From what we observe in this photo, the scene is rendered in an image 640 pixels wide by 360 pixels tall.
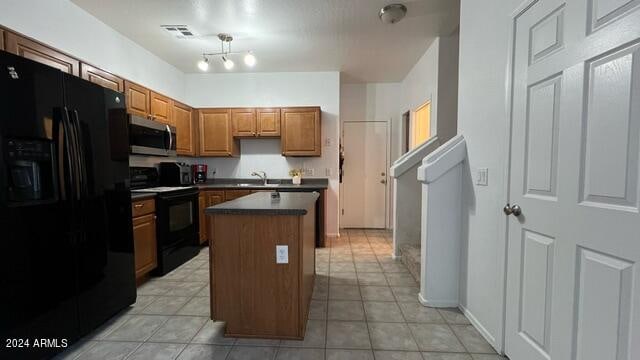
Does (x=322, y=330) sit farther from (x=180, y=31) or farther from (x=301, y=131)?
(x=180, y=31)

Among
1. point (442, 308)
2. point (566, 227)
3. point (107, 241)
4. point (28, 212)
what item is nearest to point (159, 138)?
point (107, 241)

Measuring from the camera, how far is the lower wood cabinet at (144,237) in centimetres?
249

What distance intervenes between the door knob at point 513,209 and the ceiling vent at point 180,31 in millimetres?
3419

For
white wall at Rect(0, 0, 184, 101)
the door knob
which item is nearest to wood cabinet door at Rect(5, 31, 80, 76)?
white wall at Rect(0, 0, 184, 101)

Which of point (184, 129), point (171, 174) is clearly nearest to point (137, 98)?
point (184, 129)

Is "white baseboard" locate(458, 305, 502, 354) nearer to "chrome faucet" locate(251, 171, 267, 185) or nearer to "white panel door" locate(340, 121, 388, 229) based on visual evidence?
"white panel door" locate(340, 121, 388, 229)

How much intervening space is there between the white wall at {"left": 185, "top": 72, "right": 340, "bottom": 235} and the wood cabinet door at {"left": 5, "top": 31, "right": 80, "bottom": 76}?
2.08 m

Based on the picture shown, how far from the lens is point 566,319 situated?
117 centimetres

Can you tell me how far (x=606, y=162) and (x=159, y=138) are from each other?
3.83 m

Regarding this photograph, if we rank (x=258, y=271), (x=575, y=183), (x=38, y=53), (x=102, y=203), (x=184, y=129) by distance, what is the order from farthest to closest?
(x=184, y=129), (x=38, y=53), (x=102, y=203), (x=258, y=271), (x=575, y=183)

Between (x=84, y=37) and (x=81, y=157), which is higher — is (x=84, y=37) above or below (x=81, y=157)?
above

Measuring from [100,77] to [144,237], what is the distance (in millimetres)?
1622

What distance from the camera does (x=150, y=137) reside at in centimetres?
308

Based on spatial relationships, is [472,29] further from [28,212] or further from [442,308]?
[28,212]
